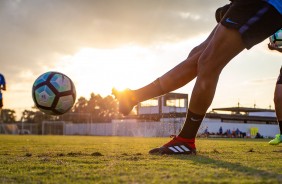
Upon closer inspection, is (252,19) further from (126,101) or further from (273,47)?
(273,47)

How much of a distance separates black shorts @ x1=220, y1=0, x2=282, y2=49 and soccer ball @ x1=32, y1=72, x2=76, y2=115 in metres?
2.67

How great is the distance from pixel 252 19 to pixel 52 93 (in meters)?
2.90

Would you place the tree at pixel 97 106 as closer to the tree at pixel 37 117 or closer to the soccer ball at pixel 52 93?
the tree at pixel 37 117

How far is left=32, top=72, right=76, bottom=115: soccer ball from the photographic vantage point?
5.11 meters

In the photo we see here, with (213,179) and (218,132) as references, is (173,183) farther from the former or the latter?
(218,132)

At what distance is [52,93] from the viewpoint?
16.7 feet

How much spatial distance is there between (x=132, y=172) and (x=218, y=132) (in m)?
39.2

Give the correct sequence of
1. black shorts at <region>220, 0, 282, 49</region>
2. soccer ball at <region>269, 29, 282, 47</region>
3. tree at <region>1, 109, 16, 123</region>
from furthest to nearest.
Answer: tree at <region>1, 109, 16, 123</region> → soccer ball at <region>269, 29, 282, 47</region> → black shorts at <region>220, 0, 282, 49</region>

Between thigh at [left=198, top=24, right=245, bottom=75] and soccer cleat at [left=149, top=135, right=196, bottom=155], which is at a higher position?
thigh at [left=198, top=24, right=245, bottom=75]

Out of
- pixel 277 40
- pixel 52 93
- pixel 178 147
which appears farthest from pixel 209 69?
pixel 277 40

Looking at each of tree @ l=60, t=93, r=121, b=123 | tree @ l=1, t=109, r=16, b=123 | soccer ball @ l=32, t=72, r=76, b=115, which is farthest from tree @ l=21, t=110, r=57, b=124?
soccer ball @ l=32, t=72, r=76, b=115

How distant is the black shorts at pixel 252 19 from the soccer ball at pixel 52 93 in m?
2.67

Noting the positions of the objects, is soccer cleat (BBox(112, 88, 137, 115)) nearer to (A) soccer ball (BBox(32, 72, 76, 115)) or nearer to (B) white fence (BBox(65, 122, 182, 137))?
(A) soccer ball (BBox(32, 72, 76, 115))

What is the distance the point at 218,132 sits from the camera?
40.7m
